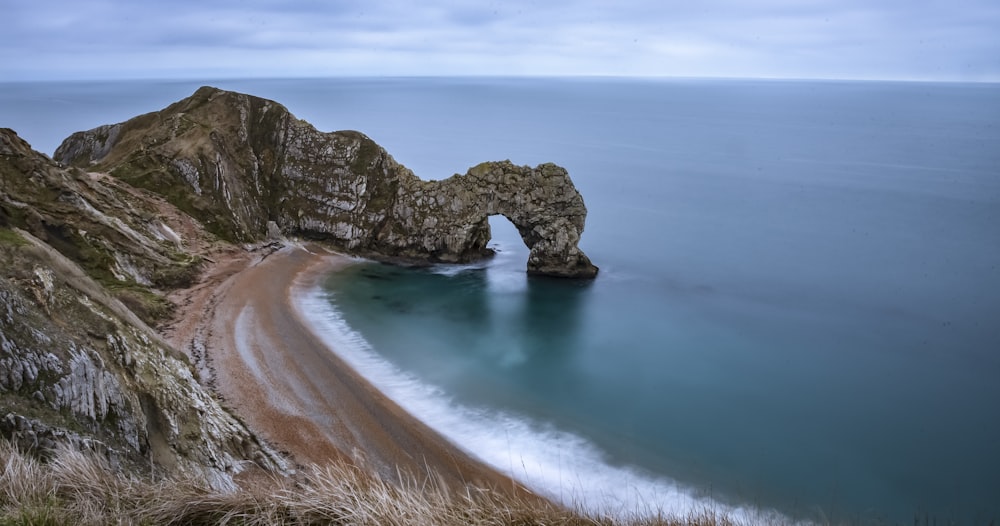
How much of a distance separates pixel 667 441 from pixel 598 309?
14.6 meters

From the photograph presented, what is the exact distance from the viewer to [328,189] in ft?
156

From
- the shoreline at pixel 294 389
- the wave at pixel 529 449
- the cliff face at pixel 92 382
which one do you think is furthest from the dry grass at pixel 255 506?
the wave at pixel 529 449

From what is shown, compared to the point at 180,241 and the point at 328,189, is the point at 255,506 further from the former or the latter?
the point at 328,189

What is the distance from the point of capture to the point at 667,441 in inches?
940

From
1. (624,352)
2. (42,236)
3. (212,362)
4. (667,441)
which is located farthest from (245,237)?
(667,441)

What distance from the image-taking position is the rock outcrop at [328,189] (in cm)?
4272

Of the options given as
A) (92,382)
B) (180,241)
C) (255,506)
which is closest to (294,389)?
(92,382)

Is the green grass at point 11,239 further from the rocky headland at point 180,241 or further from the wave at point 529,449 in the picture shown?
the wave at point 529,449

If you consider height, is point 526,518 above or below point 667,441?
above

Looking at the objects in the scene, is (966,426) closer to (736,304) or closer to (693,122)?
(736,304)

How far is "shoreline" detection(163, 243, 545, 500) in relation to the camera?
823 inches

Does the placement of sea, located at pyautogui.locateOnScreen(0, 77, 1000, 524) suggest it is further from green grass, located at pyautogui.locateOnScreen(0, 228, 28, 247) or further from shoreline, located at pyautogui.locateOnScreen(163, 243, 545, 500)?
green grass, located at pyautogui.locateOnScreen(0, 228, 28, 247)

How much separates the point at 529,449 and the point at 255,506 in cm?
1810

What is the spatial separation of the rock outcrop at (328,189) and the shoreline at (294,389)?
999cm
